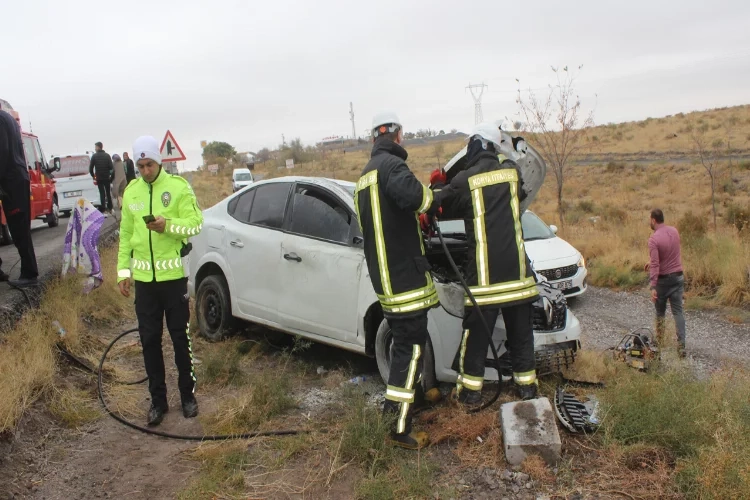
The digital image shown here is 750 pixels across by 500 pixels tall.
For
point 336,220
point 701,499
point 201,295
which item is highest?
point 336,220

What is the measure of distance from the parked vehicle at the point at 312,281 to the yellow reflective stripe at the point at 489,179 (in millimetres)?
739

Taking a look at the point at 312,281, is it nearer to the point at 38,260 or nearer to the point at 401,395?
the point at 401,395

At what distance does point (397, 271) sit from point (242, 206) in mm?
2801

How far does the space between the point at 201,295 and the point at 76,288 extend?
154 cm

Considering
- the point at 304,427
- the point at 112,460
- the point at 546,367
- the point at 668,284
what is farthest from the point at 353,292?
the point at 668,284

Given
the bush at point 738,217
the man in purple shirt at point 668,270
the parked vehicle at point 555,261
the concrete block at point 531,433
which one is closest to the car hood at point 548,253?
the parked vehicle at point 555,261

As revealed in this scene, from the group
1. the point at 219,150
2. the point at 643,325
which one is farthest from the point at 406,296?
the point at 219,150

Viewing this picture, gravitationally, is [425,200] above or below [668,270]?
above

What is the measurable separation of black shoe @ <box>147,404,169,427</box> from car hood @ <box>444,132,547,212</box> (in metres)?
2.75

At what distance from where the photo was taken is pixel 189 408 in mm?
4375

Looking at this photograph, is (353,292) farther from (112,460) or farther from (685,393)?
(685,393)

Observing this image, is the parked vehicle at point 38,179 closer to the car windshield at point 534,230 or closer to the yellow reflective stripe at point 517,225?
the car windshield at point 534,230

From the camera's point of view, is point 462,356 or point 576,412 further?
point 462,356

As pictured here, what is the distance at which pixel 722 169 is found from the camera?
23.3 metres
